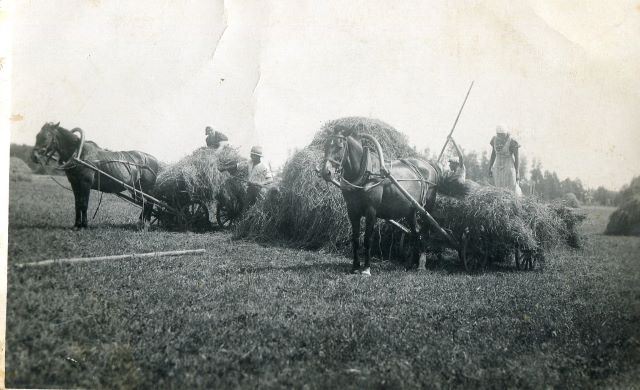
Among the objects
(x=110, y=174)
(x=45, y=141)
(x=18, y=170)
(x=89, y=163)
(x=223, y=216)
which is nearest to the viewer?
(x=18, y=170)

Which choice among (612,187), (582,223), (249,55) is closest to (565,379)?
(612,187)

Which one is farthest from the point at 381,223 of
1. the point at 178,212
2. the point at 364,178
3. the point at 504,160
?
the point at 178,212

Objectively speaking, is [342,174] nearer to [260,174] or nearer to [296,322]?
[296,322]

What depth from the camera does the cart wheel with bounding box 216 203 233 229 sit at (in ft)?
33.3

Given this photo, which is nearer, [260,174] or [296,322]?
[296,322]

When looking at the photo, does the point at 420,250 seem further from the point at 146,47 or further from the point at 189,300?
the point at 146,47

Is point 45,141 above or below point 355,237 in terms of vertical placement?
above

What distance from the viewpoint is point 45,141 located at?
5160 millimetres

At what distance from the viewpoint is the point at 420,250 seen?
701 cm

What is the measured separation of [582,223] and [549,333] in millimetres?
3793

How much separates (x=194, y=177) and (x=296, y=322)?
6.14 m

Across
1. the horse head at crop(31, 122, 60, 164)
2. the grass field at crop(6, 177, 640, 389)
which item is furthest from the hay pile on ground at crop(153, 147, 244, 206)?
the horse head at crop(31, 122, 60, 164)

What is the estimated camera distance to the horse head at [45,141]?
509 cm

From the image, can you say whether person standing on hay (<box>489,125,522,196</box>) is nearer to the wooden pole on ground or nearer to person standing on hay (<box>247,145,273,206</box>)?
person standing on hay (<box>247,145,273,206</box>)
